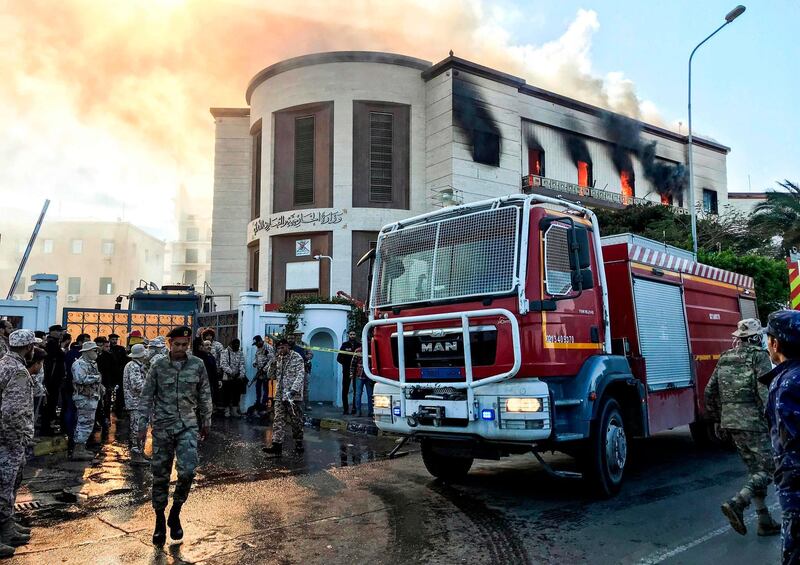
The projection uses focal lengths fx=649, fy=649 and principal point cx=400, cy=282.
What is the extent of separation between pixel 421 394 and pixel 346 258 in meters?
24.5

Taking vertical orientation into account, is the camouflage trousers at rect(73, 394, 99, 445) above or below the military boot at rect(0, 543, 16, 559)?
above

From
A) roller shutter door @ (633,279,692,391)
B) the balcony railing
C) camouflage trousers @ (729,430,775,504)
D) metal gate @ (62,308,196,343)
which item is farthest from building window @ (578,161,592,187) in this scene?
camouflage trousers @ (729,430,775,504)

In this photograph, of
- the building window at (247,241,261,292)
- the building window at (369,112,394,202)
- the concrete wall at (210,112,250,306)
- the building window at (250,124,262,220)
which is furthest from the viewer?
the concrete wall at (210,112,250,306)

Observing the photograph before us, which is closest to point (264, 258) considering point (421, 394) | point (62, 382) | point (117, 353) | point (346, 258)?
point (346, 258)

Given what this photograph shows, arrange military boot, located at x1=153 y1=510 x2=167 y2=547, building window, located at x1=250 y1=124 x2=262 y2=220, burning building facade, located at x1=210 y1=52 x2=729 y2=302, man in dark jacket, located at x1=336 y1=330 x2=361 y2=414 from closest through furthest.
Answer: military boot, located at x1=153 y1=510 x2=167 y2=547 < man in dark jacket, located at x1=336 y1=330 x2=361 y2=414 < burning building facade, located at x1=210 y1=52 x2=729 y2=302 < building window, located at x1=250 y1=124 x2=262 y2=220

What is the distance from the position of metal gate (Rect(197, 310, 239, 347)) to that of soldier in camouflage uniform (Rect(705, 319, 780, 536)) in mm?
12590

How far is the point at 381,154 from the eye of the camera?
104 feet

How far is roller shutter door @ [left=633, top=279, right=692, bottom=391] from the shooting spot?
7703 millimetres

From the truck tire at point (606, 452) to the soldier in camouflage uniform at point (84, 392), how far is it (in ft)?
22.1

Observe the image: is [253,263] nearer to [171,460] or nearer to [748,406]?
[171,460]

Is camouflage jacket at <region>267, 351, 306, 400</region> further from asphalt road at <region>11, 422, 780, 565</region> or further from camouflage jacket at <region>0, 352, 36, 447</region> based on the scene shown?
camouflage jacket at <region>0, 352, 36, 447</region>

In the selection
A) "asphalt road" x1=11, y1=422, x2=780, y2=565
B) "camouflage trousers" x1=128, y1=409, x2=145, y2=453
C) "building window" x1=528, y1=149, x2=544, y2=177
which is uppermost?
"building window" x1=528, y1=149, x2=544, y2=177

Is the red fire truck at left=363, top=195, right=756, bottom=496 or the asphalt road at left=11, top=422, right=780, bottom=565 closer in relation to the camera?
the asphalt road at left=11, top=422, right=780, bottom=565

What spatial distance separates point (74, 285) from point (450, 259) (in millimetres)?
77219
